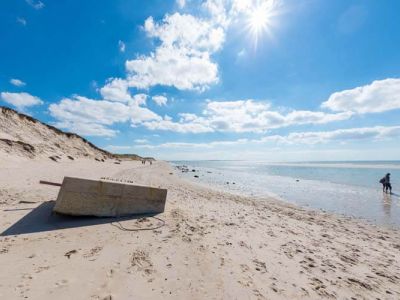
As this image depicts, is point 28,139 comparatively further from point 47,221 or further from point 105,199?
point 105,199

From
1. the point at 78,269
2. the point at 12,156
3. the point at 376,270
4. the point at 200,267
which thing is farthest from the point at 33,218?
the point at 12,156

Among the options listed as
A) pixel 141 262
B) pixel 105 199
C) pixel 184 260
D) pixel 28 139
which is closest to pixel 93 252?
pixel 141 262

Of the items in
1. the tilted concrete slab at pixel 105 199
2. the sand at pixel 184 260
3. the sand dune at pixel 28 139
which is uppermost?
the sand dune at pixel 28 139

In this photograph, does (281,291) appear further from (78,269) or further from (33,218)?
(33,218)

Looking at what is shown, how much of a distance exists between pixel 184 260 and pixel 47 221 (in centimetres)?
464

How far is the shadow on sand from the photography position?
20.4 feet

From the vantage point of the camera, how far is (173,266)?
466 cm

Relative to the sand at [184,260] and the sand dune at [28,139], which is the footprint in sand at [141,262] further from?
the sand dune at [28,139]

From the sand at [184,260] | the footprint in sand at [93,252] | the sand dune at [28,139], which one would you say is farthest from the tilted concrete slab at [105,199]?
the sand dune at [28,139]

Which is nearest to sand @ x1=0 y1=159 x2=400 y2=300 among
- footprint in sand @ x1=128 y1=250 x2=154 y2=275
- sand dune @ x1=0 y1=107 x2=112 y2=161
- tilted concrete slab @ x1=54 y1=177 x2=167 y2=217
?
footprint in sand @ x1=128 y1=250 x2=154 y2=275

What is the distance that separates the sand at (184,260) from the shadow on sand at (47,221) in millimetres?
26

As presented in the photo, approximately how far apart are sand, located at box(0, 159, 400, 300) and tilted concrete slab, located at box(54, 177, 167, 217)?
0.38 meters

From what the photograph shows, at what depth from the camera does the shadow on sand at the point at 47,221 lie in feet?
20.4

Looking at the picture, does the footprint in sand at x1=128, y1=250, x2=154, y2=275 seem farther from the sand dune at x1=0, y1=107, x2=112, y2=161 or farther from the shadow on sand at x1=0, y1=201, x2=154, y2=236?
the sand dune at x1=0, y1=107, x2=112, y2=161
